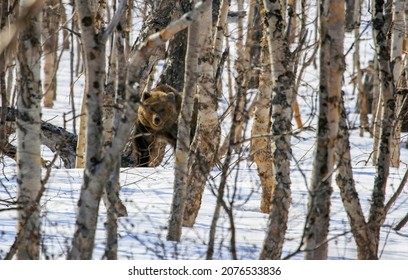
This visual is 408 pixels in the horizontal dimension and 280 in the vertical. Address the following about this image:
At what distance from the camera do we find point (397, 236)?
7.35 meters

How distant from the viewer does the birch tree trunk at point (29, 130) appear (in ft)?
16.9

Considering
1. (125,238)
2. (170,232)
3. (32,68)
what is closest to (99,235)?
(125,238)

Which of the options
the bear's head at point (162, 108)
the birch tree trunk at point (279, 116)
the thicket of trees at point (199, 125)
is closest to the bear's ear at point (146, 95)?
the bear's head at point (162, 108)

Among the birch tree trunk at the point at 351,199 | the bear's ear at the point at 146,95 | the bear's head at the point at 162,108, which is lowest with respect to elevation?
the birch tree trunk at the point at 351,199

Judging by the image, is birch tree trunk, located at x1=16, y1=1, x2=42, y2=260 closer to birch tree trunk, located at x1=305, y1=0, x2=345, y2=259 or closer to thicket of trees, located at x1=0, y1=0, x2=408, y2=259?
thicket of trees, located at x1=0, y1=0, x2=408, y2=259

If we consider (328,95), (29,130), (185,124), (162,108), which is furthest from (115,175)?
(162,108)

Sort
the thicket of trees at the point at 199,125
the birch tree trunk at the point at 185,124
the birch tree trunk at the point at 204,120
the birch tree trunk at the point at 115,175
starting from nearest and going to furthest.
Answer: the thicket of trees at the point at 199,125 < the birch tree trunk at the point at 115,175 < the birch tree trunk at the point at 185,124 < the birch tree trunk at the point at 204,120

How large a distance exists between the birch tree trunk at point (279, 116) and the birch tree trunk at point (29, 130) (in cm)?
176

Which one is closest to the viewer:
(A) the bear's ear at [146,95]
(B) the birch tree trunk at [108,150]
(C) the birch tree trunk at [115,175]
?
(B) the birch tree trunk at [108,150]

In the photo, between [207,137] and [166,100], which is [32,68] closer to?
[207,137]

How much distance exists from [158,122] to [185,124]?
470 centimetres

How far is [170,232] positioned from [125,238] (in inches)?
17.6

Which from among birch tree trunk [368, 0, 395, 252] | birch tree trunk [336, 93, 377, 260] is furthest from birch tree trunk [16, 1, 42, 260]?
birch tree trunk [368, 0, 395, 252]

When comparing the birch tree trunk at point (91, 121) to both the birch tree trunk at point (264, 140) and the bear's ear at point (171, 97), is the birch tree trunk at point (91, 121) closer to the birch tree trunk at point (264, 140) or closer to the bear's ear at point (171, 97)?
the birch tree trunk at point (264, 140)
